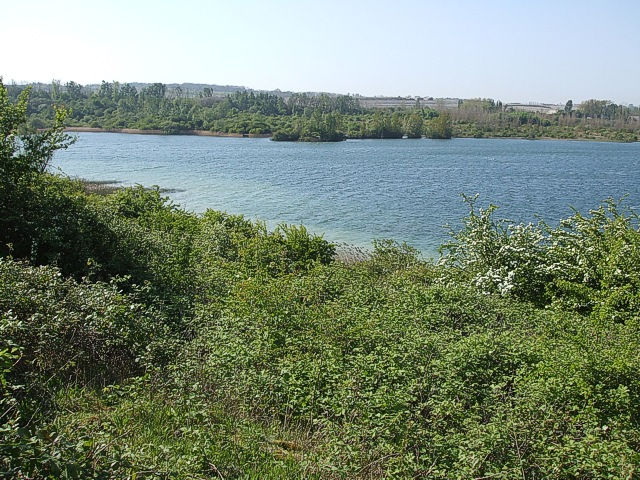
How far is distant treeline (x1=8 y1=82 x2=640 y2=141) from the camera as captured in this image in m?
125

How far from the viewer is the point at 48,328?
6.41 m

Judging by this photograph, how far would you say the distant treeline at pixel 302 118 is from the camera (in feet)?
412

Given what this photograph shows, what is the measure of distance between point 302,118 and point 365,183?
89007 millimetres

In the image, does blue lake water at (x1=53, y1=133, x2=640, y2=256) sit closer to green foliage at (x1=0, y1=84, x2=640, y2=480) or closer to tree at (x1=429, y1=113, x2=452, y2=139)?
green foliage at (x1=0, y1=84, x2=640, y2=480)

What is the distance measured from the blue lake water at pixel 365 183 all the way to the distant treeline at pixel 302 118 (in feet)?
130

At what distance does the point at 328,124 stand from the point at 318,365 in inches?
4377

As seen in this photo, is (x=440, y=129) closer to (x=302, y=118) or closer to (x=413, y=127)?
(x=413, y=127)

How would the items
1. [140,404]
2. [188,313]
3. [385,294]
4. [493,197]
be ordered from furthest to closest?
[493,197]
[385,294]
[188,313]
[140,404]

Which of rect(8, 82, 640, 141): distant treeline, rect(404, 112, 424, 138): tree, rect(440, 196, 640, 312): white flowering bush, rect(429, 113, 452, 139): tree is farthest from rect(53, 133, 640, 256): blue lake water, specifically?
rect(404, 112, 424, 138): tree

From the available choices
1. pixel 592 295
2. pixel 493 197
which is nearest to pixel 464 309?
pixel 592 295

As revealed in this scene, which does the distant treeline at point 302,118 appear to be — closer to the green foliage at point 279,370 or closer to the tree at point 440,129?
the tree at point 440,129

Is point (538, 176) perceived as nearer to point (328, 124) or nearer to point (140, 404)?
point (140, 404)

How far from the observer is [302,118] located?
442ft

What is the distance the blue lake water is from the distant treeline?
130 feet
